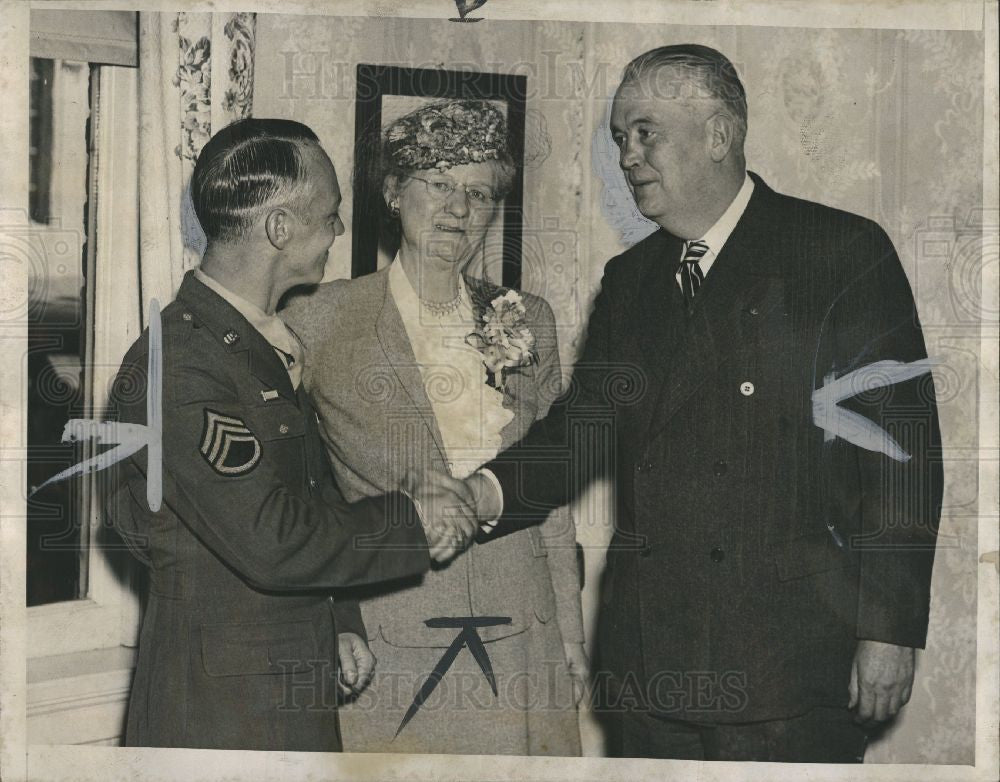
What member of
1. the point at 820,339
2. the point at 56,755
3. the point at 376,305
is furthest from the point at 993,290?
the point at 56,755

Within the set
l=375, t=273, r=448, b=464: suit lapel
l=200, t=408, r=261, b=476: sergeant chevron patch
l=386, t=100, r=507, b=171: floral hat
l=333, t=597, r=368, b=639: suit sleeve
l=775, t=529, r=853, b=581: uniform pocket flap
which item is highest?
l=386, t=100, r=507, b=171: floral hat

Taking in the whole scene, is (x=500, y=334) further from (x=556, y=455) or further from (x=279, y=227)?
(x=279, y=227)

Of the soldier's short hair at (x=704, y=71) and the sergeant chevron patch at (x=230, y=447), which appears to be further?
the soldier's short hair at (x=704, y=71)

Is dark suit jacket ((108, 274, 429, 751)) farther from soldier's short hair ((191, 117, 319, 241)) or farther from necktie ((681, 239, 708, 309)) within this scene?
necktie ((681, 239, 708, 309))

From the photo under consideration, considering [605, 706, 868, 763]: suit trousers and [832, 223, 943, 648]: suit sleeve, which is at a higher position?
[832, 223, 943, 648]: suit sleeve

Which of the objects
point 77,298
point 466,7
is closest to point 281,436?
point 77,298

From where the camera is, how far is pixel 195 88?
10.8 feet

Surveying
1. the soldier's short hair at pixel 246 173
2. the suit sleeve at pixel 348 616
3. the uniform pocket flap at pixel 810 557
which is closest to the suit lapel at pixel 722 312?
the uniform pocket flap at pixel 810 557

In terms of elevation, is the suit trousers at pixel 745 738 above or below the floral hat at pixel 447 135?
below

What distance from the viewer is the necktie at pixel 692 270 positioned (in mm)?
3238

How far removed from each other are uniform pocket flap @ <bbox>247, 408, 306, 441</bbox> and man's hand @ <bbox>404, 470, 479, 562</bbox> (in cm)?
39

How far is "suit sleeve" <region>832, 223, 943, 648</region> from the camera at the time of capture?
127 inches

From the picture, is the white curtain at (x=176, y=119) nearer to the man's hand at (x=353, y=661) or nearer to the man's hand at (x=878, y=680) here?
the man's hand at (x=353, y=661)

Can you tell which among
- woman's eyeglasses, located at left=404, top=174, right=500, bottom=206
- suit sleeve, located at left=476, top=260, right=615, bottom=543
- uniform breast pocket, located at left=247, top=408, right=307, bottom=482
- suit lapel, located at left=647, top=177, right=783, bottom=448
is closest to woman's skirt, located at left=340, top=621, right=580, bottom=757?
suit sleeve, located at left=476, top=260, right=615, bottom=543
